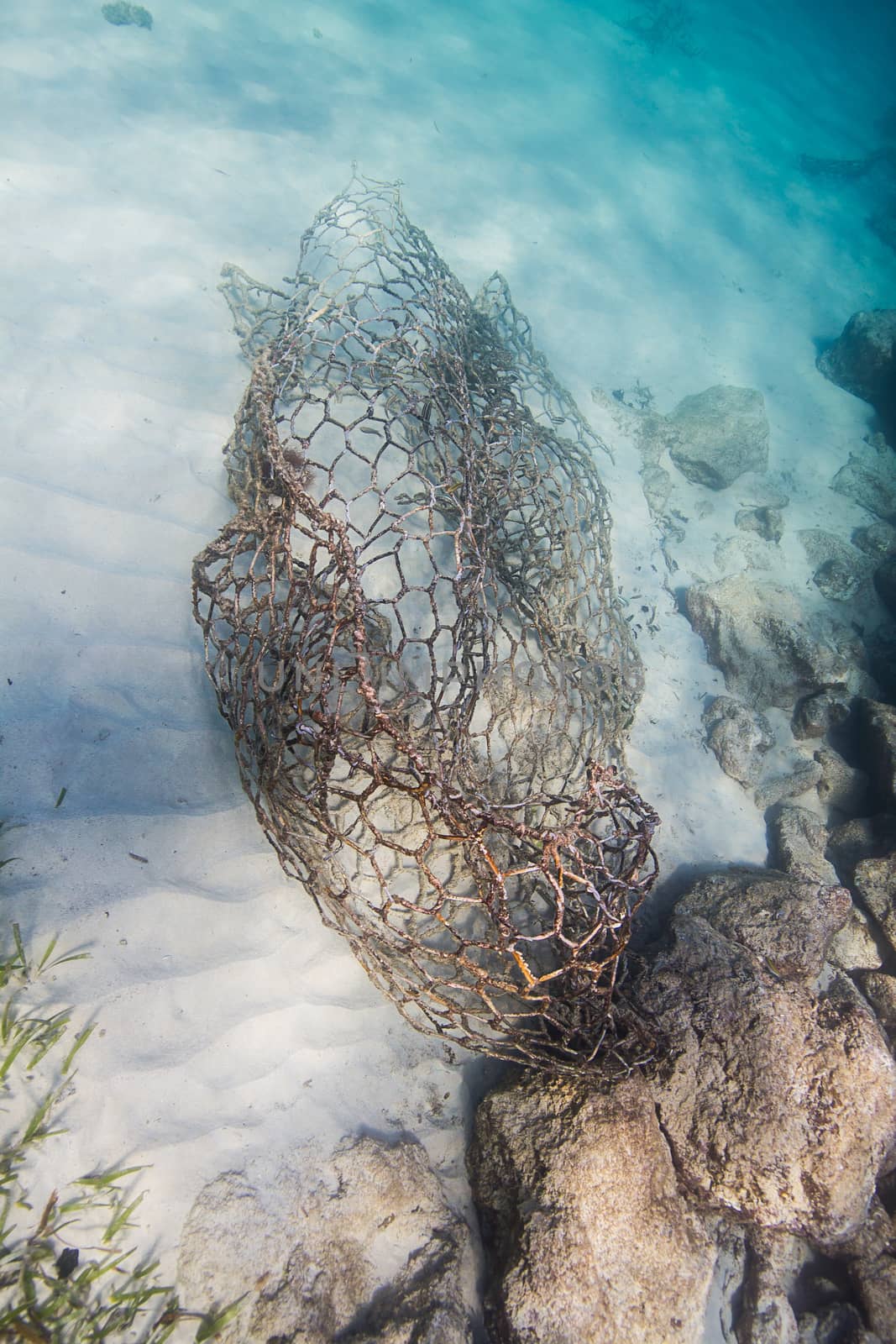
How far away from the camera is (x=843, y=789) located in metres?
4.97

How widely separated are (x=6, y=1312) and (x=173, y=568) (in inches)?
120

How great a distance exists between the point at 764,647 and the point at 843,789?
1343 mm

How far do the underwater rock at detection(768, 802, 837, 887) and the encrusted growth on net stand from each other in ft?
4.25

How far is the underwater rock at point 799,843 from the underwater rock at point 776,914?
687 millimetres

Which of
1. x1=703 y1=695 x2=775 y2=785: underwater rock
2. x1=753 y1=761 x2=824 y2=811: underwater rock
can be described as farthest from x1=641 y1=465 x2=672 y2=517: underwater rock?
x1=753 y1=761 x2=824 y2=811: underwater rock

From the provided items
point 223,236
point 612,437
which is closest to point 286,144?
point 223,236

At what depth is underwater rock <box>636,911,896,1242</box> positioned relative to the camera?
2543 mm

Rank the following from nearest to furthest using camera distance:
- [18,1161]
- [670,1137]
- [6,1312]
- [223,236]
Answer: [6,1312], [18,1161], [670,1137], [223,236]

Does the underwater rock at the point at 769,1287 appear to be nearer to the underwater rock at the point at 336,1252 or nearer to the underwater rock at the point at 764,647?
the underwater rock at the point at 336,1252

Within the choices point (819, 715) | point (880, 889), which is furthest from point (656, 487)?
point (880, 889)

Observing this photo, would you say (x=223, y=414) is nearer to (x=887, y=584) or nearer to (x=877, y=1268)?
(x=877, y=1268)

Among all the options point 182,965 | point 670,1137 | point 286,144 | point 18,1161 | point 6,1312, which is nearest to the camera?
point 6,1312

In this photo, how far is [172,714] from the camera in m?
3.01

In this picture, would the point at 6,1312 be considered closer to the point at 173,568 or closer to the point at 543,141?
the point at 173,568
